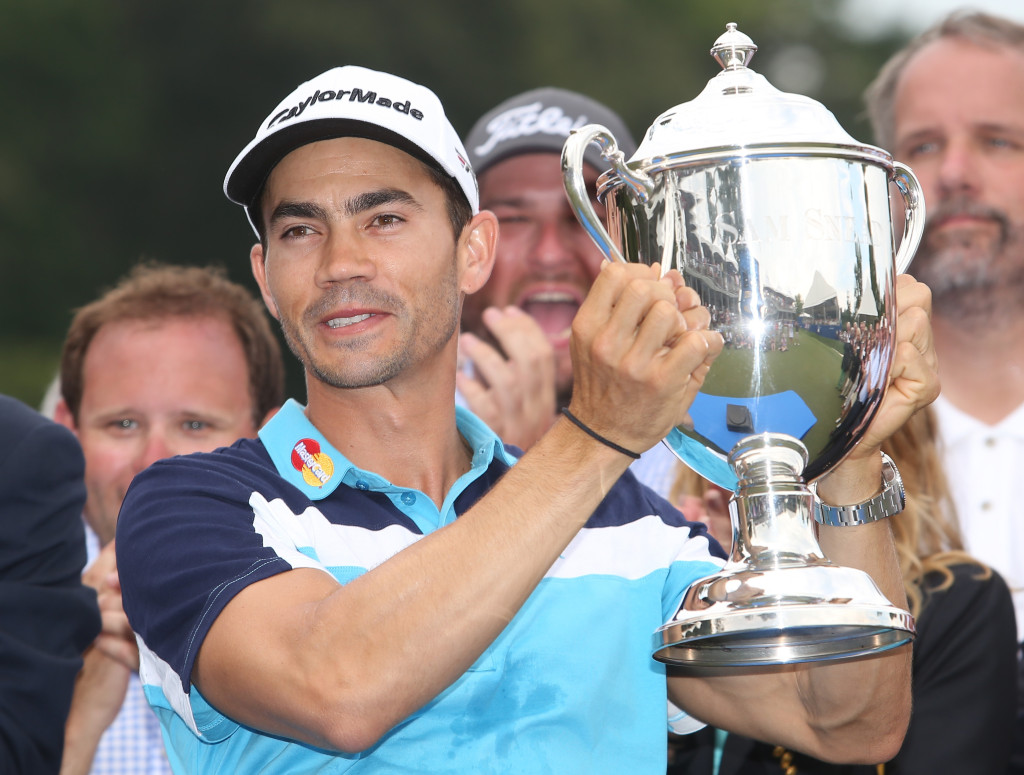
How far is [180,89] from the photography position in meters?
15.8

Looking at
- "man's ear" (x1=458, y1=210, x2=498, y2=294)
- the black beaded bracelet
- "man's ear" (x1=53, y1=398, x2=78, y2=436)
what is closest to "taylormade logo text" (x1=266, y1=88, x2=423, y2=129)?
"man's ear" (x1=458, y1=210, x2=498, y2=294)

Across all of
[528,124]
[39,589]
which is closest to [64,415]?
[39,589]

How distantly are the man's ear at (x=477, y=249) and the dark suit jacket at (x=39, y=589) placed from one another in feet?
3.15

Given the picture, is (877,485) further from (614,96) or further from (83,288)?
(614,96)

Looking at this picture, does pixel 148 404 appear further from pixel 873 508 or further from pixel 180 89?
pixel 180 89


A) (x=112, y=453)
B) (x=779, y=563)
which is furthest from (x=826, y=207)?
(x=112, y=453)

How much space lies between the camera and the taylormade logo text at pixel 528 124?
14.0ft

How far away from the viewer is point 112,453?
3762mm

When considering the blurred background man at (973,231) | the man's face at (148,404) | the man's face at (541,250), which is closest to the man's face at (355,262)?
the man's face at (148,404)

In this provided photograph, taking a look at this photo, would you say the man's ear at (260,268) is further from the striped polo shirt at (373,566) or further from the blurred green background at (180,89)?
the blurred green background at (180,89)

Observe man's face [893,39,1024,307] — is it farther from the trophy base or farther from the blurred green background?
the blurred green background

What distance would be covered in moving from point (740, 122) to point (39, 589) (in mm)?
1758

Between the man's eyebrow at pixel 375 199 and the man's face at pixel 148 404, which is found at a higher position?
the man's face at pixel 148 404

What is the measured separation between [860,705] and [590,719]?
1.64ft
